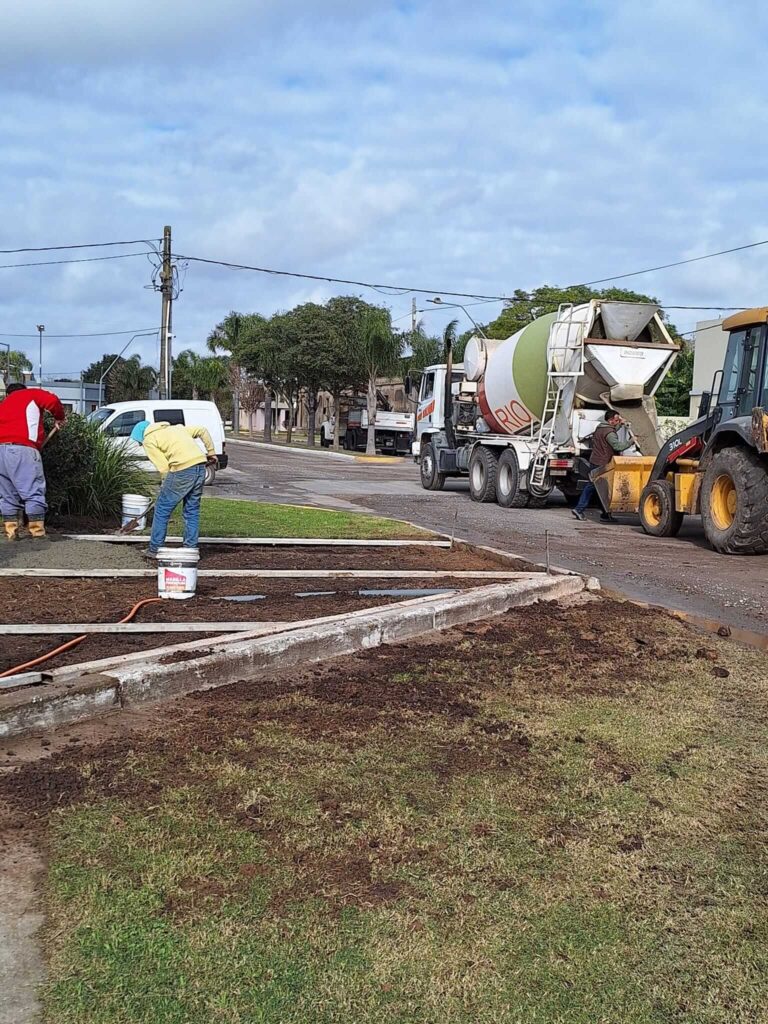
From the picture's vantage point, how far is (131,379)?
85250 mm

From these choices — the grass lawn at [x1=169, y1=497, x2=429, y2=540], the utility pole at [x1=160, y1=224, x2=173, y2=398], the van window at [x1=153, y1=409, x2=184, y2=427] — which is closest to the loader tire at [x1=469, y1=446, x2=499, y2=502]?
the grass lawn at [x1=169, y1=497, x2=429, y2=540]

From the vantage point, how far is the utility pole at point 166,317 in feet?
106

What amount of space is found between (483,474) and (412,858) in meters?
16.3

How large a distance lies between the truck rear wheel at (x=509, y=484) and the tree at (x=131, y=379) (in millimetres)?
70040

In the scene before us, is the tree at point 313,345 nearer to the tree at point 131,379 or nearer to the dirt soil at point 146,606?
the tree at point 131,379

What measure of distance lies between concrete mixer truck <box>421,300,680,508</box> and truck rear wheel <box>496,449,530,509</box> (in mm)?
19

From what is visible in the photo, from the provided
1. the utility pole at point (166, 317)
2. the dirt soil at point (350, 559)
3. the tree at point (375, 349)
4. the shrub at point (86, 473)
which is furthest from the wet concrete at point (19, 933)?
the tree at point (375, 349)

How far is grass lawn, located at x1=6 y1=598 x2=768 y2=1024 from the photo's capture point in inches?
99.1

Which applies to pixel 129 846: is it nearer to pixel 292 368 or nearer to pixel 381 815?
pixel 381 815

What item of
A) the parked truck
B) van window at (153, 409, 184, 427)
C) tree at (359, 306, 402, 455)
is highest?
tree at (359, 306, 402, 455)

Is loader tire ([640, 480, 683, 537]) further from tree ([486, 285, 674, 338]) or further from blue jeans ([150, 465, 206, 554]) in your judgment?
tree ([486, 285, 674, 338])

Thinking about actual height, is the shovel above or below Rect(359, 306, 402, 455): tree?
below

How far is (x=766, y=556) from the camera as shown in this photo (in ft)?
37.8

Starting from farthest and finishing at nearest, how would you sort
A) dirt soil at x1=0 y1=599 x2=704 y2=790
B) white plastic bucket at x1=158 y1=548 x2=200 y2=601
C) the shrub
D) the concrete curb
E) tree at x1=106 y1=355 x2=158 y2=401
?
tree at x1=106 y1=355 x2=158 y2=401
the shrub
white plastic bucket at x1=158 y1=548 x2=200 y2=601
the concrete curb
dirt soil at x1=0 y1=599 x2=704 y2=790
